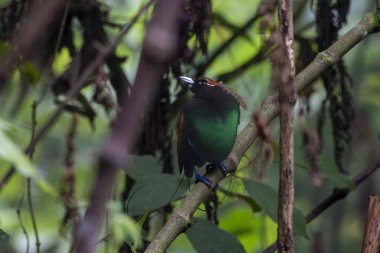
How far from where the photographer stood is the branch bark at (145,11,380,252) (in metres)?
1.10

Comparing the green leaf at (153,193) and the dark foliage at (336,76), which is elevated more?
the dark foliage at (336,76)

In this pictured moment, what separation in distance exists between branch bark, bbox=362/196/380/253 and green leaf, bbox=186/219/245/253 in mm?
286

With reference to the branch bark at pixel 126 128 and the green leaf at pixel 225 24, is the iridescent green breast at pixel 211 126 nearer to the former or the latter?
the branch bark at pixel 126 128

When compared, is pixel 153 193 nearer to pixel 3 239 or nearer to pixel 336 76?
pixel 3 239

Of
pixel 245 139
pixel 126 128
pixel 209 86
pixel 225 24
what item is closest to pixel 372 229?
pixel 245 139

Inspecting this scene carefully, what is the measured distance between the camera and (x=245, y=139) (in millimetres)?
1168

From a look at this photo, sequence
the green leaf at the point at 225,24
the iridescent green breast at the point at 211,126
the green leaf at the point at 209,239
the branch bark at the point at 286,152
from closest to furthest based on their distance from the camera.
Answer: the branch bark at the point at 286,152 → the iridescent green breast at the point at 211,126 → the green leaf at the point at 209,239 → the green leaf at the point at 225,24

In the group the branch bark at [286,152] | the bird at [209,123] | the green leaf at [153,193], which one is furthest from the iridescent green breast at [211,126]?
the green leaf at [153,193]

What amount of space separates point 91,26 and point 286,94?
0.96 meters

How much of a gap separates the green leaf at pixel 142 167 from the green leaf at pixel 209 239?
17cm

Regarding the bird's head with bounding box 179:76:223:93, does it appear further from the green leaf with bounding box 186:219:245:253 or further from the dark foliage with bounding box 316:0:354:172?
the dark foliage with bounding box 316:0:354:172

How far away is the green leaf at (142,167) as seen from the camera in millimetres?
1538

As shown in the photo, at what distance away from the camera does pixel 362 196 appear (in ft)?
9.16

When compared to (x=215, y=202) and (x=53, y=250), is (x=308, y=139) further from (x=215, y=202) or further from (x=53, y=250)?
(x=53, y=250)
